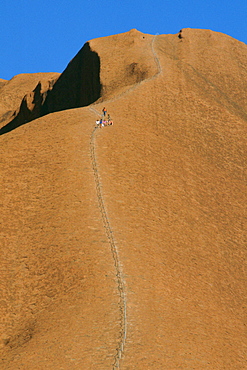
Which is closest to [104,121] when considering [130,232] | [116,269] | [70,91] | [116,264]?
[130,232]

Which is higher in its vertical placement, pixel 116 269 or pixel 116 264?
pixel 116 264

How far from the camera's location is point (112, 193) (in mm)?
45812

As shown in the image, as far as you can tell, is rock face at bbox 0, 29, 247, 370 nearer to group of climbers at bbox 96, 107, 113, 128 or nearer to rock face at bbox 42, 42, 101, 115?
group of climbers at bbox 96, 107, 113, 128

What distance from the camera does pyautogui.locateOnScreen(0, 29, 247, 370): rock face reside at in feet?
106

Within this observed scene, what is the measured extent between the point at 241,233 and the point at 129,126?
47.2 feet

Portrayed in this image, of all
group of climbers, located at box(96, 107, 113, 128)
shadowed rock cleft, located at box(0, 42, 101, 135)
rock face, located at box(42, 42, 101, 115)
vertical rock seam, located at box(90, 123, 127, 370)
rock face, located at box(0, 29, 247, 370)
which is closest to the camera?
vertical rock seam, located at box(90, 123, 127, 370)

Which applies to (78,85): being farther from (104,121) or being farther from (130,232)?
(130,232)

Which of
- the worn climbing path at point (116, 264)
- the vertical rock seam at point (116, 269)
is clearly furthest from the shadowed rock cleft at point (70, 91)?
the vertical rock seam at point (116, 269)

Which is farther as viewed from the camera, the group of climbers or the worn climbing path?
the group of climbers

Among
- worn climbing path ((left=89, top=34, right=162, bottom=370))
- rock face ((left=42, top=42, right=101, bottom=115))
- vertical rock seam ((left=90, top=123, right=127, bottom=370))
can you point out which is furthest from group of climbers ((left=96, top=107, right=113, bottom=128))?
rock face ((left=42, top=42, right=101, bottom=115))

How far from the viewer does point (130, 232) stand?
1661 inches

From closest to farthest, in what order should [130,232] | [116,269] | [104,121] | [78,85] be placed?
[116,269] → [130,232] → [104,121] → [78,85]

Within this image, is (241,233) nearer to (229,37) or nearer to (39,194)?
(39,194)

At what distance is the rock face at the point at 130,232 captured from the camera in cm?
3234
